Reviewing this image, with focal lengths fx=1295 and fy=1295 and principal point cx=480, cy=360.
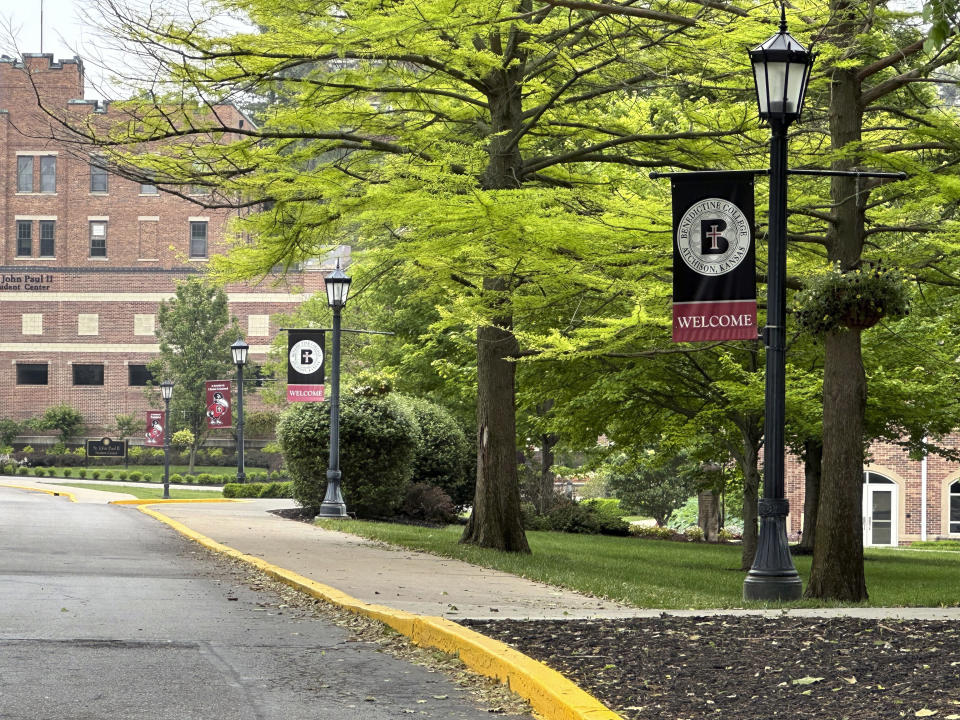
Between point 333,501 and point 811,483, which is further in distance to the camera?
point 811,483

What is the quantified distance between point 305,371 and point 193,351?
35701 mm

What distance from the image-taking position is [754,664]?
7.61 metres

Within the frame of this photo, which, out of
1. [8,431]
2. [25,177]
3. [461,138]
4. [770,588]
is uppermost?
[25,177]

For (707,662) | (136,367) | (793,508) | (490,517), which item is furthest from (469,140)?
(136,367)

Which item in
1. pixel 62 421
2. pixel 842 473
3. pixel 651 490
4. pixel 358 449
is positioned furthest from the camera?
pixel 62 421

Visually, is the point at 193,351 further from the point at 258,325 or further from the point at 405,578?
the point at 405,578

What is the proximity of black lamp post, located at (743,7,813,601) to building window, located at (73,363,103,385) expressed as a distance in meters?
61.3

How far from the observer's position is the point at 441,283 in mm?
17250

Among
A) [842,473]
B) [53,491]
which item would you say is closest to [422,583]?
[842,473]

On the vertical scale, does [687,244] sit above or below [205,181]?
below

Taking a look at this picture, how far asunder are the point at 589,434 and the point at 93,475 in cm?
3499

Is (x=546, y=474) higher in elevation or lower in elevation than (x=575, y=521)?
higher

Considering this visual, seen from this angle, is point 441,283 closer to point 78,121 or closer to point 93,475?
point 78,121

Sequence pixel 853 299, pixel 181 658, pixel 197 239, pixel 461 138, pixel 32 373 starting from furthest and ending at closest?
pixel 197 239 → pixel 32 373 → pixel 461 138 → pixel 853 299 → pixel 181 658
